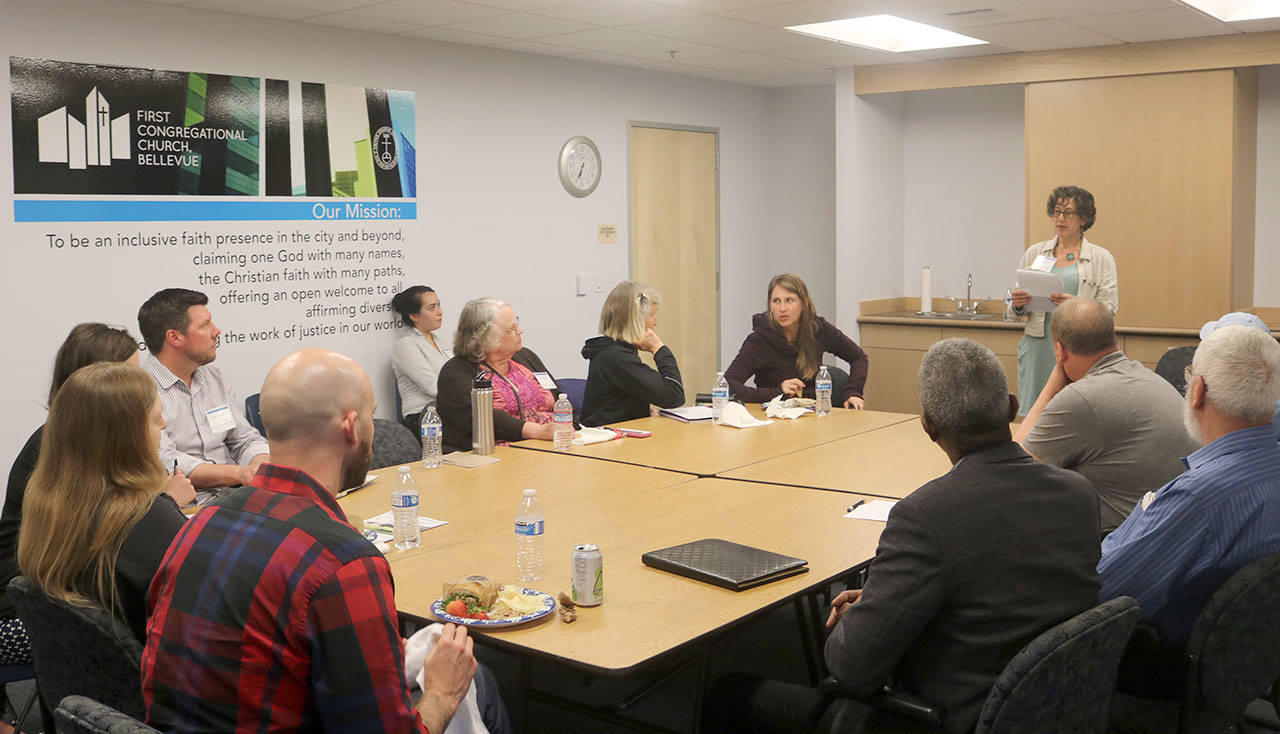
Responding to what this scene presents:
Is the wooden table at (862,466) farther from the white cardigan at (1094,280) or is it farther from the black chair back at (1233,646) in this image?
the white cardigan at (1094,280)

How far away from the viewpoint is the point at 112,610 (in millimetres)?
2393

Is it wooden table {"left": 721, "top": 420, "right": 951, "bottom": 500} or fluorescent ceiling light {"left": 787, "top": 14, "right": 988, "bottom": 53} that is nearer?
wooden table {"left": 721, "top": 420, "right": 951, "bottom": 500}

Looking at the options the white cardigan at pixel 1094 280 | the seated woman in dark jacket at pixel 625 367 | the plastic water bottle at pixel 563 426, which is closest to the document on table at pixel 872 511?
the plastic water bottle at pixel 563 426

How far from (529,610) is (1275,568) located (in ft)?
5.26

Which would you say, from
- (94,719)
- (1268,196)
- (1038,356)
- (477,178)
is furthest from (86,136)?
(1268,196)

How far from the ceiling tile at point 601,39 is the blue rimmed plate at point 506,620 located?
4525mm

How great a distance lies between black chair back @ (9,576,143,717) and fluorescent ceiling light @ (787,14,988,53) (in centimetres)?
546

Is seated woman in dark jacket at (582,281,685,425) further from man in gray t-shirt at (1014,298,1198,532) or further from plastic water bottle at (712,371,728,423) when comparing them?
man in gray t-shirt at (1014,298,1198,532)

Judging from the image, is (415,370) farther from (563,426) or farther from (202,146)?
(563,426)

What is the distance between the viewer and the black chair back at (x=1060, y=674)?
2.12 m

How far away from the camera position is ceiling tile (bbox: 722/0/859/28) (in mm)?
5832

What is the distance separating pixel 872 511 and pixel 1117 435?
2.44ft

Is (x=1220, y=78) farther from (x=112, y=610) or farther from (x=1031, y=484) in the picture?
(x=112, y=610)

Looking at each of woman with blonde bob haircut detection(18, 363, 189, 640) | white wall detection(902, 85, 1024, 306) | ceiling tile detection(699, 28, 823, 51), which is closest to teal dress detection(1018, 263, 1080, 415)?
white wall detection(902, 85, 1024, 306)
